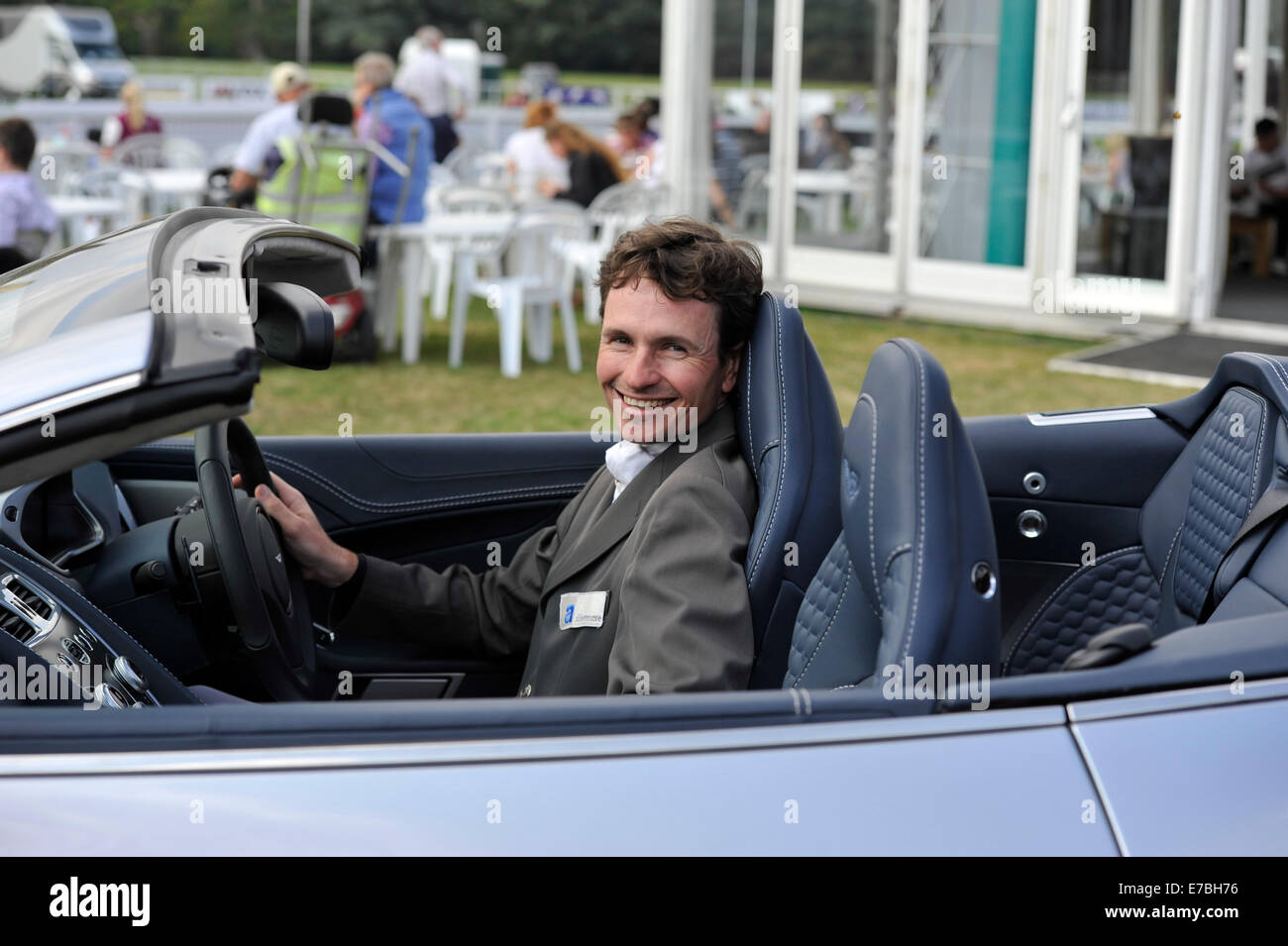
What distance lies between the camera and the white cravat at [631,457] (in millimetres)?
2303

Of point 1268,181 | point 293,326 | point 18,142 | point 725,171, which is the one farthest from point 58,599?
point 1268,181

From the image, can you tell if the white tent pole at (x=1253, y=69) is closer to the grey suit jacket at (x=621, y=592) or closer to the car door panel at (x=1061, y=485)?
the car door panel at (x=1061, y=485)

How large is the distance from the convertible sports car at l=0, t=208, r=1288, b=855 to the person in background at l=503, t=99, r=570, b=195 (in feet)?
27.3

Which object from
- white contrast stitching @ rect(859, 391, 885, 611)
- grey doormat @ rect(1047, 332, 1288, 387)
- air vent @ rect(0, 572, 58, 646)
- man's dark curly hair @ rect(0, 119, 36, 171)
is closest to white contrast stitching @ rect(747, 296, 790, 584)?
white contrast stitching @ rect(859, 391, 885, 611)

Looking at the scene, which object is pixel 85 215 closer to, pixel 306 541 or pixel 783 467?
pixel 306 541

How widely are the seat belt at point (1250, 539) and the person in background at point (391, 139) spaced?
6.56 m

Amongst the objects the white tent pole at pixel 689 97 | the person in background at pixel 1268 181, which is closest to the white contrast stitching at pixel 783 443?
the white tent pole at pixel 689 97

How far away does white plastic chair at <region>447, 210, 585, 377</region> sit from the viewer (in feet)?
26.5

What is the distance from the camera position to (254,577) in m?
2.16

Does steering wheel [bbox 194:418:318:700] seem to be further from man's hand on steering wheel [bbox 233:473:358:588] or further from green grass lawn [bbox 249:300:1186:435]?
green grass lawn [bbox 249:300:1186:435]

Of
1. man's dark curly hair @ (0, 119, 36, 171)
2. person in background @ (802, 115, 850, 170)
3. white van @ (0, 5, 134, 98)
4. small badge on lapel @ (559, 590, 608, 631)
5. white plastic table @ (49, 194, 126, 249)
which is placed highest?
white van @ (0, 5, 134, 98)

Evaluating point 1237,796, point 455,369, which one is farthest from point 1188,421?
point 455,369
